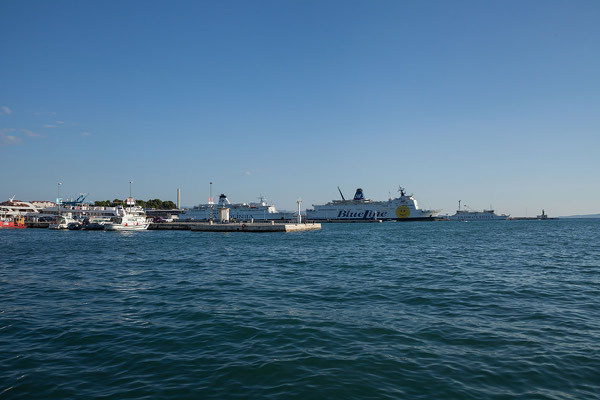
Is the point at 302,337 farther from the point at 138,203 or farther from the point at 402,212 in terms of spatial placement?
the point at 138,203

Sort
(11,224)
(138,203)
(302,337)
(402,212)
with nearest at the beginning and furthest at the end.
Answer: (302,337) < (11,224) < (402,212) < (138,203)

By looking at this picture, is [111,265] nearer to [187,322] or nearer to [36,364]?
[187,322]

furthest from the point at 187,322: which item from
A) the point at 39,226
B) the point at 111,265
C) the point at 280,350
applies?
the point at 39,226

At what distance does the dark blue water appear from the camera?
21.2 feet

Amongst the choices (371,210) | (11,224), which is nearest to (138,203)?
(11,224)

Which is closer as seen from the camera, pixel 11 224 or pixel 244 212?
pixel 11 224

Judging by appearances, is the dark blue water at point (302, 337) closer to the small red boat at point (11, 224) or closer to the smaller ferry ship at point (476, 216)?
the small red boat at point (11, 224)

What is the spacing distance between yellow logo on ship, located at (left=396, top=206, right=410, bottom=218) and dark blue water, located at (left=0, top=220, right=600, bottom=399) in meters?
120

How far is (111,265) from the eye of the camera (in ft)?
77.4

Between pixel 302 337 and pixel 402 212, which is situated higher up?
pixel 402 212

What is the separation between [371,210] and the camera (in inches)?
5522

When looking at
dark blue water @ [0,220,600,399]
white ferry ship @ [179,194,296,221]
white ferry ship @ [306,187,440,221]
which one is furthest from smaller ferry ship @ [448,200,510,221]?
dark blue water @ [0,220,600,399]

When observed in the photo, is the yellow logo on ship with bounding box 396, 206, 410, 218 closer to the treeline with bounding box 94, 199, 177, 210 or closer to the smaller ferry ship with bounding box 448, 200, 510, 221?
the smaller ferry ship with bounding box 448, 200, 510, 221

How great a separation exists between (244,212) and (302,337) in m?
132
